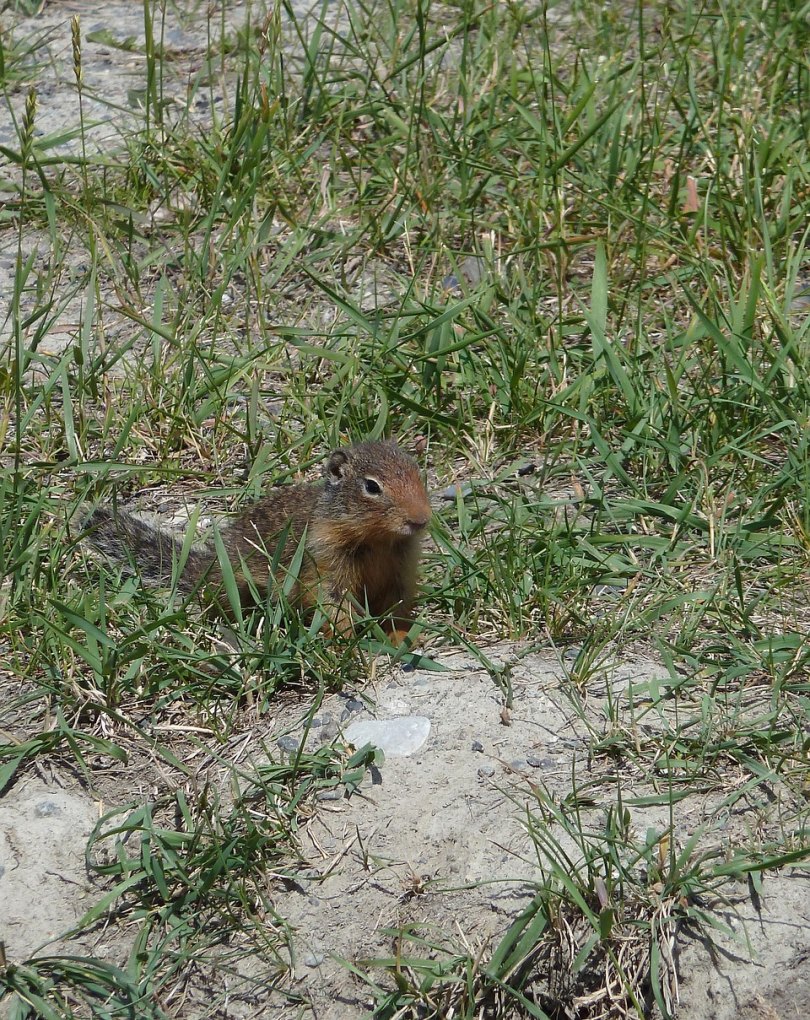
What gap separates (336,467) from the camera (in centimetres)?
414

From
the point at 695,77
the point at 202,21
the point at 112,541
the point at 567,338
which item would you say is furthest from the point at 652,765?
the point at 202,21

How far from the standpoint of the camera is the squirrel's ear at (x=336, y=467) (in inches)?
162

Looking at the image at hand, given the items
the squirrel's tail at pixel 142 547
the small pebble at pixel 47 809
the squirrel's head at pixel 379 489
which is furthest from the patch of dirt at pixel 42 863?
the squirrel's head at pixel 379 489

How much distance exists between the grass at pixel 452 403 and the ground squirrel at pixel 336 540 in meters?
0.14

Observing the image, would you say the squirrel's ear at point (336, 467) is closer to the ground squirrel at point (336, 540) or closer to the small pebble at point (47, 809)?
the ground squirrel at point (336, 540)

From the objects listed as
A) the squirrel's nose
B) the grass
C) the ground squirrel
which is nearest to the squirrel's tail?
the ground squirrel

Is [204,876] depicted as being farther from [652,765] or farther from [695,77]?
[695,77]

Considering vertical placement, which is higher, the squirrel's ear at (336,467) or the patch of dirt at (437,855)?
the squirrel's ear at (336,467)

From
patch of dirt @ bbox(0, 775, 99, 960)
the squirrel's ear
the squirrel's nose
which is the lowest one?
patch of dirt @ bbox(0, 775, 99, 960)

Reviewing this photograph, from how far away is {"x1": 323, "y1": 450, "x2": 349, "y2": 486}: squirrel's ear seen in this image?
4113mm

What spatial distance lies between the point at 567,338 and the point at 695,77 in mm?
1719

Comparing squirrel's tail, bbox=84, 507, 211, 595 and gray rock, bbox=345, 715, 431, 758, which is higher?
squirrel's tail, bbox=84, 507, 211, 595

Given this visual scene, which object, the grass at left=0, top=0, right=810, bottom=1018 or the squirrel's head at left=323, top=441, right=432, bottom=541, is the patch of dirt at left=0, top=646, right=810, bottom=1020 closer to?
the grass at left=0, top=0, right=810, bottom=1018

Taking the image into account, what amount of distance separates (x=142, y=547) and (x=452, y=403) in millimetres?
1298
